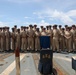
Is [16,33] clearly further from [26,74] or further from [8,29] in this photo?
[26,74]

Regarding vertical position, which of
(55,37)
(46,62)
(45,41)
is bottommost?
(46,62)

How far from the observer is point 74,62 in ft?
22.8

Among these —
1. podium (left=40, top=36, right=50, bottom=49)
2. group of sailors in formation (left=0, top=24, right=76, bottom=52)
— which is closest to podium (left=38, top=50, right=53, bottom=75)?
podium (left=40, top=36, right=50, bottom=49)

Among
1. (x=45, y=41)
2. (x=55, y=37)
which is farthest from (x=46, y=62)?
(x=55, y=37)

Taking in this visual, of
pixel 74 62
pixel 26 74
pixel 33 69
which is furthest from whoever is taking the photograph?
pixel 33 69

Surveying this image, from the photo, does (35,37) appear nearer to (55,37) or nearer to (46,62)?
(55,37)

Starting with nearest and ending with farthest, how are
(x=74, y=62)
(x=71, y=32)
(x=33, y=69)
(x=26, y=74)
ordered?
(x=74, y=62)
(x=26, y=74)
(x=33, y=69)
(x=71, y=32)

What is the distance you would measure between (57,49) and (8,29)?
11.9ft

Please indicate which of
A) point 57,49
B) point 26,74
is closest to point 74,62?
point 26,74

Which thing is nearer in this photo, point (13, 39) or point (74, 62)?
point (74, 62)

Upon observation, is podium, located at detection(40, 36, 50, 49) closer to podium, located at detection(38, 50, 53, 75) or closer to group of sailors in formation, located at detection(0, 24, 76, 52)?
podium, located at detection(38, 50, 53, 75)

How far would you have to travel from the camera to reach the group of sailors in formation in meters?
17.6

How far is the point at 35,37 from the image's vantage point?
58.9 ft

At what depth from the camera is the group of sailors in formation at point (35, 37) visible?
1762 centimetres
